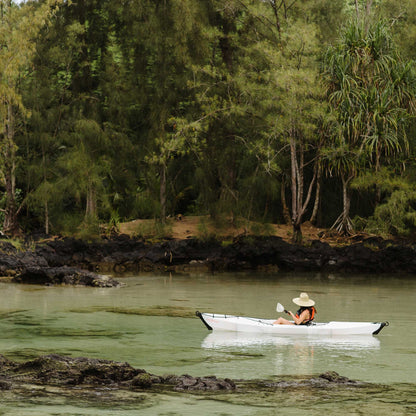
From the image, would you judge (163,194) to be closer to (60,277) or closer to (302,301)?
(60,277)

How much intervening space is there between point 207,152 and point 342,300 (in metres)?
11.7

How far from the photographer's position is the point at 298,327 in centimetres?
1307

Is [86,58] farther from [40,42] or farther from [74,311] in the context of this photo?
[74,311]

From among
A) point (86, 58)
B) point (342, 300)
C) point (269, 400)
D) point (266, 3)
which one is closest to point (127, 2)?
point (86, 58)

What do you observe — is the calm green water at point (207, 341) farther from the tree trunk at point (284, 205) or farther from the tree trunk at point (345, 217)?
the tree trunk at point (284, 205)

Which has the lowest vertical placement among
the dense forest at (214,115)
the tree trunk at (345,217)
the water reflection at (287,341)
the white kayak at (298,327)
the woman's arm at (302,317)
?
the water reflection at (287,341)

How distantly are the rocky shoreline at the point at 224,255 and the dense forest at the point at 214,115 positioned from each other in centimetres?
84

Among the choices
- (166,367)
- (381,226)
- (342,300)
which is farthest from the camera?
(381,226)

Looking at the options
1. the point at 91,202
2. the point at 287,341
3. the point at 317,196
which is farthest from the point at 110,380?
the point at 91,202

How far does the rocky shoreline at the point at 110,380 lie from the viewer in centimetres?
903

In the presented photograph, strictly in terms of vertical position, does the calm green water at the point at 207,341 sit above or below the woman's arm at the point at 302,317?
below

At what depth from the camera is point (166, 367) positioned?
10.6 m

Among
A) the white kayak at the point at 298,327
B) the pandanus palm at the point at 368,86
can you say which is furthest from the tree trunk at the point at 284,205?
the white kayak at the point at 298,327

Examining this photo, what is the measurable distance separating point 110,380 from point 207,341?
12.6 feet
